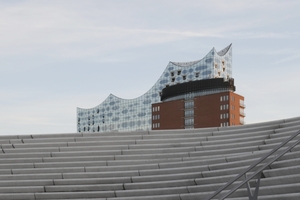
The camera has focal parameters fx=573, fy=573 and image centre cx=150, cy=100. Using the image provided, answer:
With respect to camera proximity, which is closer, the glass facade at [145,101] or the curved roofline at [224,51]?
the glass facade at [145,101]

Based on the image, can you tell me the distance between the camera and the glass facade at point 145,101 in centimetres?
11519

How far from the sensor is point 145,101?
12950 centimetres

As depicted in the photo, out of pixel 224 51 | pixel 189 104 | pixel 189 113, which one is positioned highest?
pixel 224 51

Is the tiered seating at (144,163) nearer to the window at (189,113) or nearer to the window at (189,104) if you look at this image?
the window at (189,113)

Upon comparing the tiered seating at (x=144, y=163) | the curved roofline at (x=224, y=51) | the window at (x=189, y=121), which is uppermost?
the curved roofline at (x=224, y=51)

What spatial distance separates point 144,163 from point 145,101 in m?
116

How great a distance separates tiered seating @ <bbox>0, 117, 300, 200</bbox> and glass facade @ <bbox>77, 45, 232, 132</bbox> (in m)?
98.4

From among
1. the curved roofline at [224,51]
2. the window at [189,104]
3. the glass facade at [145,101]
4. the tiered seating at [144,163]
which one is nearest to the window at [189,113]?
the window at [189,104]

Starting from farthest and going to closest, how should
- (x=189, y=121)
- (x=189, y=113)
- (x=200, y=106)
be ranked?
(x=189, y=113) < (x=189, y=121) < (x=200, y=106)

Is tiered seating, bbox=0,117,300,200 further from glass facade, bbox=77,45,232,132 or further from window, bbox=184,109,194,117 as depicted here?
glass facade, bbox=77,45,232,132

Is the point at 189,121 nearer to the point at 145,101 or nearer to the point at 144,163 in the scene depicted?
the point at 145,101

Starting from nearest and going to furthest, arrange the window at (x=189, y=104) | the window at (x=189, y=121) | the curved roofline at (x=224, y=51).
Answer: the window at (x=189, y=121), the window at (x=189, y=104), the curved roofline at (x=224, y=51)

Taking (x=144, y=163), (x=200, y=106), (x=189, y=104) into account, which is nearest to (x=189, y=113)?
(x=189, y=104)

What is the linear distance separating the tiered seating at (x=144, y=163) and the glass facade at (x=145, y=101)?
3873 inches
